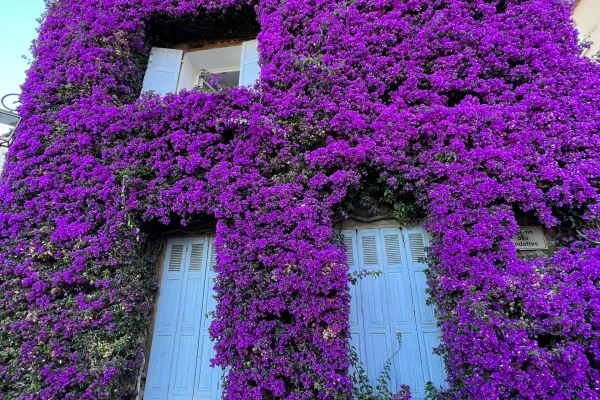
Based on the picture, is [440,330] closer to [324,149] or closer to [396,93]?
[324,149]

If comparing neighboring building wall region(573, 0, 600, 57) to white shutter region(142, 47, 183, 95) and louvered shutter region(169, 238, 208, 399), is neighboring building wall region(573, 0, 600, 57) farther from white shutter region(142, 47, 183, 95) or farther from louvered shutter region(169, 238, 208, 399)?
louvered shutter region(169, 238, 208, 399)

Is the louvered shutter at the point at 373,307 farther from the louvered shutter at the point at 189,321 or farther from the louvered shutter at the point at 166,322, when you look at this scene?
the louvered shutter at the point at 166,322

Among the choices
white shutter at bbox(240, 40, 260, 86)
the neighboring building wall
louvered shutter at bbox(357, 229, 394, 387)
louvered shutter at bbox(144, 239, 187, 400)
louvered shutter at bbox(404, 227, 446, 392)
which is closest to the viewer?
louvered shutter at bbox(404, 227, 446, 392)

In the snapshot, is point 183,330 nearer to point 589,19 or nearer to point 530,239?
point 530,239

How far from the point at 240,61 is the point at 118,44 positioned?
2107 mm

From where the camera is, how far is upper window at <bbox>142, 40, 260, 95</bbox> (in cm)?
703

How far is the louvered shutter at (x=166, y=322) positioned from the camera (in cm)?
497

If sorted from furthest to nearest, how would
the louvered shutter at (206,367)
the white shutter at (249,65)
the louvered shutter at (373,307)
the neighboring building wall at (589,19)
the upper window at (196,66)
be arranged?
1. the neighboring building wall at (589,19)
2. the upper window at (196,66)
3. the white shutter at (249,65)
4. the louvered shutter at (206,367)
5. the louvered shutter at (373,307)

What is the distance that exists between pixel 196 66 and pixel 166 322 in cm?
494

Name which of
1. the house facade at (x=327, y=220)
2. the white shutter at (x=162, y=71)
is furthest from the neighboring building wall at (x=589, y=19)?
the white shutter at (x=162, y=71)

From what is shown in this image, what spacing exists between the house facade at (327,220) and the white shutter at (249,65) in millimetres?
671

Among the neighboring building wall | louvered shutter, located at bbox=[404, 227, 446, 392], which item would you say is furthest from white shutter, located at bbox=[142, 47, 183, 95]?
the neighboring building wall

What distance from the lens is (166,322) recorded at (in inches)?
207

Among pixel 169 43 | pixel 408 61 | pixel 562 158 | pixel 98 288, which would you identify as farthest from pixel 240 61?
pixel 562 158
